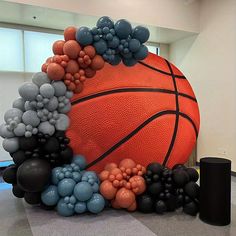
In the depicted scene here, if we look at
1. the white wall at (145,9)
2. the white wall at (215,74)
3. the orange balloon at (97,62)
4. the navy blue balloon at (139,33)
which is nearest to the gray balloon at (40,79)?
the orange balloon at (97,62)

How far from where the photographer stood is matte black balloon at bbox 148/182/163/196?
193 cm

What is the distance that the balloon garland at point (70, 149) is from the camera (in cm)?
186

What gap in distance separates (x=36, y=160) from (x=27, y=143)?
0.48 ft

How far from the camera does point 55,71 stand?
6.07ft

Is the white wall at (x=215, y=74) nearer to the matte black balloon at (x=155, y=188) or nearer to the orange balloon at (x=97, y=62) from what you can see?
the matte black balloon at (x=155, y=188)

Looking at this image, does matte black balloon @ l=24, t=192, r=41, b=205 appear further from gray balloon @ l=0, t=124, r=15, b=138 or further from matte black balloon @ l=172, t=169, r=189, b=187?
matte black balloon @ l=172, t=169, r=189, b=187

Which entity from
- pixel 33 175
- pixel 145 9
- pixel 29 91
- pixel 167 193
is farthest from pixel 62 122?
pixel 145 9

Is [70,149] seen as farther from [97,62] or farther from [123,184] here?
[97,62]

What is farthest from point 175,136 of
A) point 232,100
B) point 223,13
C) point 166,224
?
point 223,13

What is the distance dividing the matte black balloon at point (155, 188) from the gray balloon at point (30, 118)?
1022mm

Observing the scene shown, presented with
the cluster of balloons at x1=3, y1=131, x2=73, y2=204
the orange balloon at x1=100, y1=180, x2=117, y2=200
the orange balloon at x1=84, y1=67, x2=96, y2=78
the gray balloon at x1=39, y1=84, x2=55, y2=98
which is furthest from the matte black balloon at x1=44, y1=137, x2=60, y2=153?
the orange balloon at x1=84, y1=67, x2=96, y2=78

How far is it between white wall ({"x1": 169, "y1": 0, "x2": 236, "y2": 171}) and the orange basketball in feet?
6.26

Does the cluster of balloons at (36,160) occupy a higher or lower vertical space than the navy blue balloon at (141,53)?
lower

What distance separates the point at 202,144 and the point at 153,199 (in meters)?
2.70
